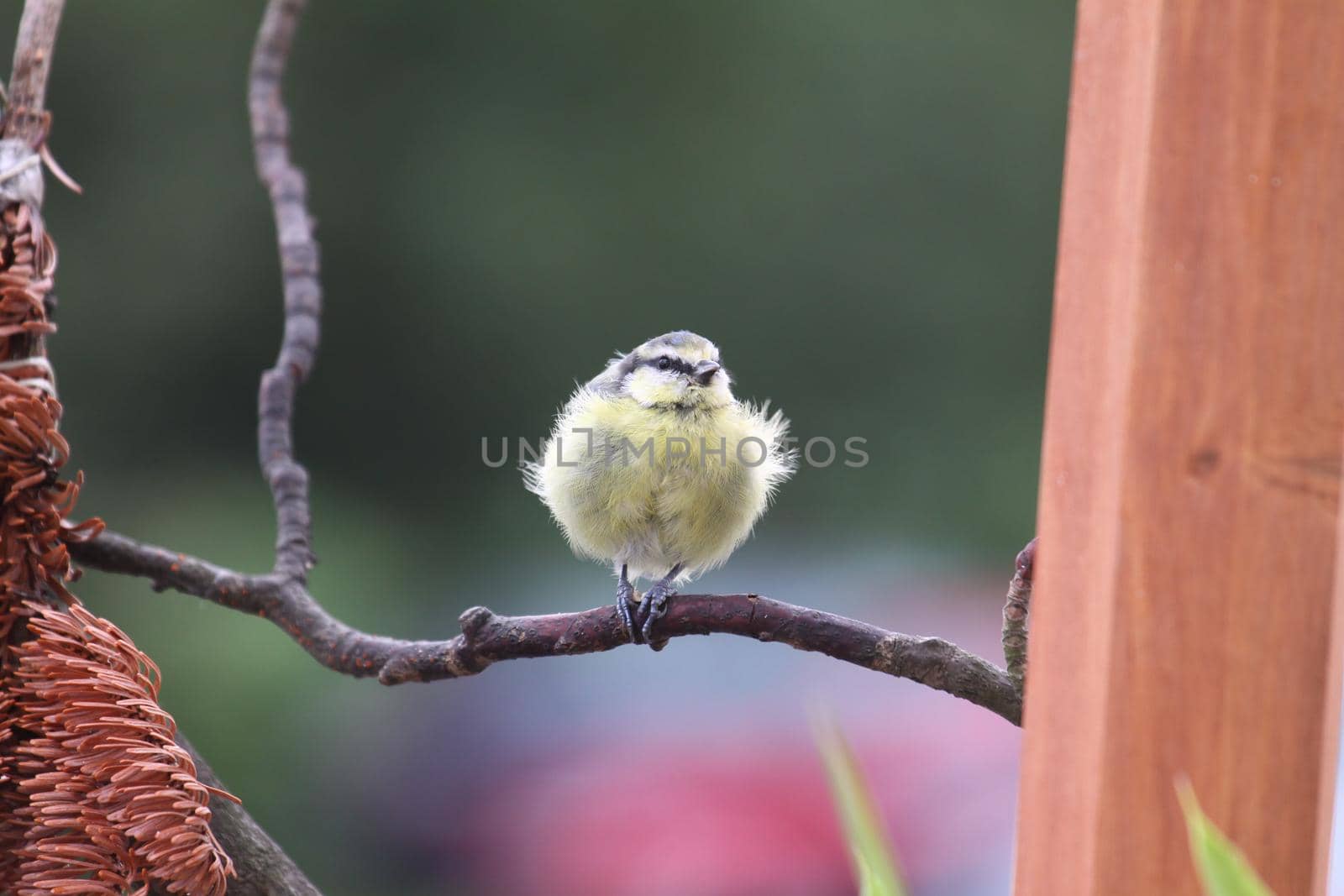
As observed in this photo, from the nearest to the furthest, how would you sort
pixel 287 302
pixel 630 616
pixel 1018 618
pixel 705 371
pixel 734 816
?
pixel 1018 618
pixel 630 616
pixel 287 302
pixel 705 371
pixel 734 816

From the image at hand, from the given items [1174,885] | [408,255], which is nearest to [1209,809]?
[1174,885]

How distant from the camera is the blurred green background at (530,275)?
140 cm

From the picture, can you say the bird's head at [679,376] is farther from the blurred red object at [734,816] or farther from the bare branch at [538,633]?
the blurred red object at [734,816]

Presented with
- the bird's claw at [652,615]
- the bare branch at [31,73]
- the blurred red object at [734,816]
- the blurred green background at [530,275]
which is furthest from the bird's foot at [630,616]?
the blurred green background at [530,275]

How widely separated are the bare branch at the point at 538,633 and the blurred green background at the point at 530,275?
0.74 m

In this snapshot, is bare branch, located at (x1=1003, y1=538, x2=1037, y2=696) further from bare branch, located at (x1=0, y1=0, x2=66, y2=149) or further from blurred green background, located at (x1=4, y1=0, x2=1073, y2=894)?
blurred green background, located at (x1=4, y1=0, x2=1073, y2=894)

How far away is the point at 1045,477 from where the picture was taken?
1.18 ft

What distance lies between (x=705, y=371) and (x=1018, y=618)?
401 millimetres

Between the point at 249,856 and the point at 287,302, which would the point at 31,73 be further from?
the point at 249,856

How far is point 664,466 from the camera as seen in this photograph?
0.75 metres

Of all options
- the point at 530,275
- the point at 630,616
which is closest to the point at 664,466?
the point at 630,616

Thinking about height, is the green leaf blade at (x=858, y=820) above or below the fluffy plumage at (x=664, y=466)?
below

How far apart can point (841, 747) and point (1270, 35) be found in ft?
0.72

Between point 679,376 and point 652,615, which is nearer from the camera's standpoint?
point 652,615
